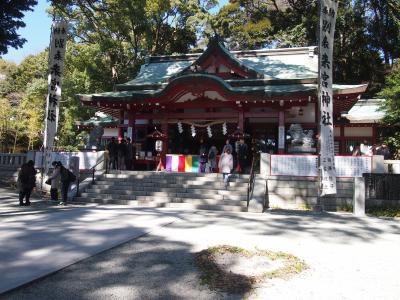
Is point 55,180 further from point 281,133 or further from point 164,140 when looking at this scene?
point 281,133

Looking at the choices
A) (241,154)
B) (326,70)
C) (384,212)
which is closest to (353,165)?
(384,212)

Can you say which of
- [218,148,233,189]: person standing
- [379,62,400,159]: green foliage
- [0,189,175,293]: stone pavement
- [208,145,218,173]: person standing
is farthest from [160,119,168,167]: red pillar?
[379,62,400,159]: green foliage

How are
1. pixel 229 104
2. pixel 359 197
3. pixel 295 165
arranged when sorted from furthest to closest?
pixel 229 104 < pixel 295 165 < pixel 359 197

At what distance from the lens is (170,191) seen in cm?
1341

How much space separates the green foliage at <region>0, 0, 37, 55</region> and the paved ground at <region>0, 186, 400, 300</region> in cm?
771

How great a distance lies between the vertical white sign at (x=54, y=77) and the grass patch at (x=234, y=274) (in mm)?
9668

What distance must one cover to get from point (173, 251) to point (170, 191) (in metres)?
7.36

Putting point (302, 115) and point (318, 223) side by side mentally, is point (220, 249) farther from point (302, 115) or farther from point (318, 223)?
point (302, 115)

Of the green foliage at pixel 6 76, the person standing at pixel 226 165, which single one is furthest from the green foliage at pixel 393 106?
the green foliage at pixel 6 76

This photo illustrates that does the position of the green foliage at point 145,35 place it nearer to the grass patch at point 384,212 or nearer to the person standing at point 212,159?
the person standing at point 212,159

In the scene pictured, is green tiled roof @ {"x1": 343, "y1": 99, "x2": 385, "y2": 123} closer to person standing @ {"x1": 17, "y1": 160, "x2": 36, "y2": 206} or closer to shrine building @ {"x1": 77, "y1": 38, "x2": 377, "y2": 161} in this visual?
shrine building @ {"x1": 77, "y1": 38, "x2": 377, "y2": 161}

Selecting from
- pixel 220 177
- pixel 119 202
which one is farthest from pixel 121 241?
pixel 220 177

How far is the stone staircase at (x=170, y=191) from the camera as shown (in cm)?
1230

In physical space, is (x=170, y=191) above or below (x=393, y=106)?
below
